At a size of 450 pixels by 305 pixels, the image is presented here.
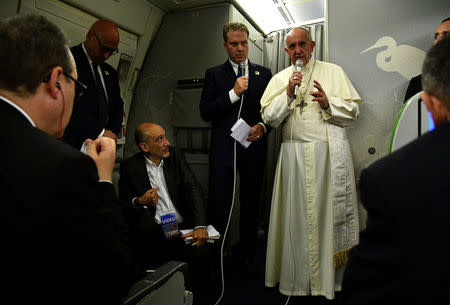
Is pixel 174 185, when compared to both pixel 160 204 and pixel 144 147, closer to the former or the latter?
pixel 160 204

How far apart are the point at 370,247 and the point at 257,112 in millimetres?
2274

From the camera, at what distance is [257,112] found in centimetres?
305

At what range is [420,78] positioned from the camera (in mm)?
2355

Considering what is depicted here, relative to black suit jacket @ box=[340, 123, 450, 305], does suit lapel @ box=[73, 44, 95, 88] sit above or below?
above

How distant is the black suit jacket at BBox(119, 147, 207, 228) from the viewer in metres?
2.70

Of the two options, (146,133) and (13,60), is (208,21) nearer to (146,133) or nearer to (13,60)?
(146,133)

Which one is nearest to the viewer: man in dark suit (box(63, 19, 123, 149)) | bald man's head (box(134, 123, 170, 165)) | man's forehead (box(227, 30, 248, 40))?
man in dark suit (box(63, 19, 123, 149))

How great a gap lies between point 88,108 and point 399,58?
2576mm

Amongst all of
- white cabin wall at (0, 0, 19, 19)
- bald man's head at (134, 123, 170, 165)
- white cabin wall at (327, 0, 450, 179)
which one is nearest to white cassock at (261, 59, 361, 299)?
white cabin wall at (327, 0, 450, 179)

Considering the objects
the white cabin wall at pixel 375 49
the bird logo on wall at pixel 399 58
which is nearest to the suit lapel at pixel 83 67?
the white cabin wall at pixel 375 49

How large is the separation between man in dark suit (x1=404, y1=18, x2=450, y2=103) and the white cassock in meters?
0.38

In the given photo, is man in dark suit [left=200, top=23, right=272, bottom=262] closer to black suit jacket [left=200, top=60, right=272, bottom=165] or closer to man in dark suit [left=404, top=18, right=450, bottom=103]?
black suit jacket [left=200, top=60, right=272, bottom=165]

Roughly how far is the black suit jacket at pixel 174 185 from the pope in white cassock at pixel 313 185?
2.29 feet

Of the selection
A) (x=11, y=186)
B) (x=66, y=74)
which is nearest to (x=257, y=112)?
(x=66, y=74)
